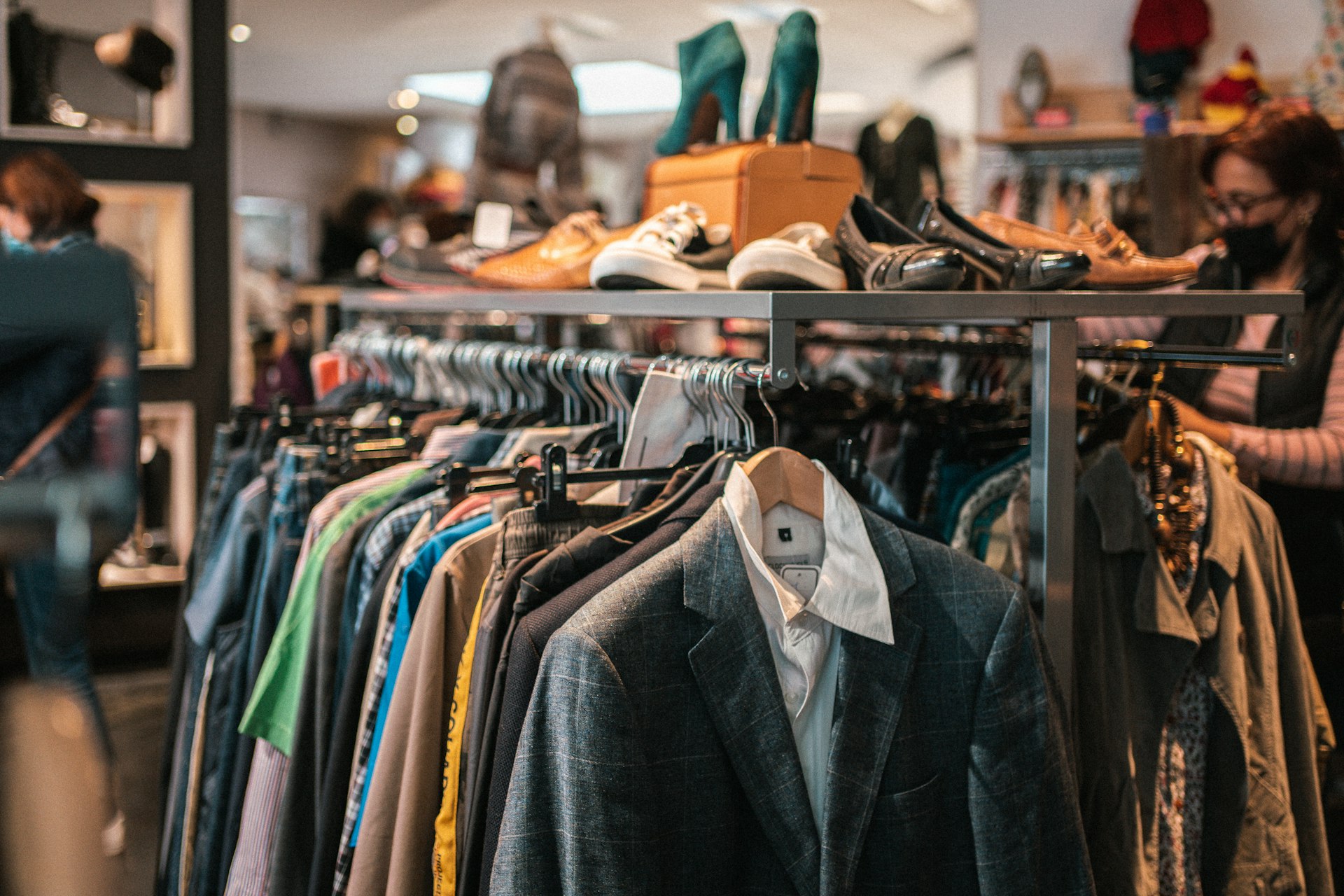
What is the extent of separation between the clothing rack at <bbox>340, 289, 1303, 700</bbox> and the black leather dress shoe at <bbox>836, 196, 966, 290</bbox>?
21 mm

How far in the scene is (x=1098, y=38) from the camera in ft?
14.7

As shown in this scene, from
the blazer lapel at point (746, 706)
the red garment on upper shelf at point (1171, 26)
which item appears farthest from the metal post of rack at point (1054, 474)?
the red garment on upper shelf at point (1171, 26)

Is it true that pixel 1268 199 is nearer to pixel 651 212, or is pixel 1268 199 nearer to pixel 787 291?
pixel 651 212

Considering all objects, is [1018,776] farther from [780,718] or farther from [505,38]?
[505,38]

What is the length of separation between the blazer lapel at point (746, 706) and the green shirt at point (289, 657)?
650mm

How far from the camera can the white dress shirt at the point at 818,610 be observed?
122 centimetres

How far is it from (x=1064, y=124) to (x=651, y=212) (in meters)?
2.86

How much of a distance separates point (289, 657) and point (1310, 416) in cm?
181

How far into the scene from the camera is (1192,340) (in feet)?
7.52

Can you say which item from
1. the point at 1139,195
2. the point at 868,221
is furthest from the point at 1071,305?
the point at 1139,195

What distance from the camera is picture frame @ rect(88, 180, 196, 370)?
14.3ft

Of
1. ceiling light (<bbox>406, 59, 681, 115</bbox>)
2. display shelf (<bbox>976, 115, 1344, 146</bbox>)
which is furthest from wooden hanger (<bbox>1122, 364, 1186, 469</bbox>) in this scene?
ceiling light (<bbox>406, 59, 681, 115</bbox>)

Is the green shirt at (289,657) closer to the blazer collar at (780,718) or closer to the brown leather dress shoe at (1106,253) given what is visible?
the blazer collar at (780,718)

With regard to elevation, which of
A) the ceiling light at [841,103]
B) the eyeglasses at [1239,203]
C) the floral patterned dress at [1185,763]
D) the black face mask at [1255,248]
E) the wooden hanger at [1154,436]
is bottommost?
the floral patterned dress at [1185,763]
